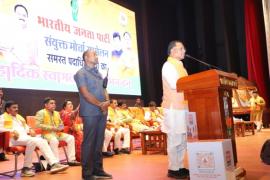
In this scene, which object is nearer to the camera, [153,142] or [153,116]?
[153,142]

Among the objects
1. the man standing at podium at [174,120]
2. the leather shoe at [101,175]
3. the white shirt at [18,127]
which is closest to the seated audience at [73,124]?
the white shirt at [18,127]

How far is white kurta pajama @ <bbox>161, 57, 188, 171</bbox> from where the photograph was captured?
307 centimetres

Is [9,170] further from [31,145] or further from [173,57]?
[173,57]

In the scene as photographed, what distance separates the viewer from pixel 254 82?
10750 millimetres

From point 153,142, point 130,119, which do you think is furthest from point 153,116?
point 153,142

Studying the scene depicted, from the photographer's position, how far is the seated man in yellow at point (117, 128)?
5797mm

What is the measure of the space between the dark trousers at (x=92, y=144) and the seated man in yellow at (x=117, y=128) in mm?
2501

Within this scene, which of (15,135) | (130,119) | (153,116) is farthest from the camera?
(153,116)

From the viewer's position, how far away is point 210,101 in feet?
8.52

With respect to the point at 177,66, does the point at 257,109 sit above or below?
below

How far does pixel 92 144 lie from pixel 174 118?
0.76m

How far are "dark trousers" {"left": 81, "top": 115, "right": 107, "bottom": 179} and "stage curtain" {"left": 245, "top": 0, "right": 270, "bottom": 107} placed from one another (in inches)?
333

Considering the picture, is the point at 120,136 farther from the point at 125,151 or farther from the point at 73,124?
the point at 73,124

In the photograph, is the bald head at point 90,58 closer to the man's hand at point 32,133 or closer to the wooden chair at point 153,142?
the man's hand at point 32,133
